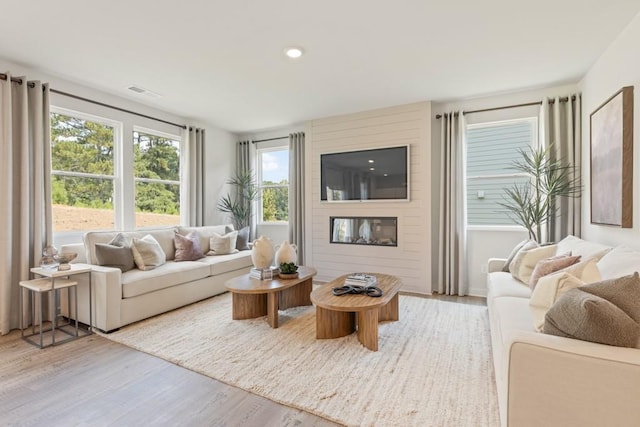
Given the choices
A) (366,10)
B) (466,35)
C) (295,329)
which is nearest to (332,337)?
(295,329)

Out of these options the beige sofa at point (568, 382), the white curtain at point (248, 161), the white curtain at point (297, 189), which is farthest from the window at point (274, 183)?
the beige sofa at point (568, 382)

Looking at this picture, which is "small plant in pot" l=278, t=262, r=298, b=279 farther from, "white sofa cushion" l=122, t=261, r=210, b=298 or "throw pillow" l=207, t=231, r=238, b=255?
"throw pillow" l=207, t=231, r=238, b=255

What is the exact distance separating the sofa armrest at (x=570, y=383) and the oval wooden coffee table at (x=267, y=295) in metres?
2.08

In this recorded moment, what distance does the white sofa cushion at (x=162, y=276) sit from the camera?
311 centimetres

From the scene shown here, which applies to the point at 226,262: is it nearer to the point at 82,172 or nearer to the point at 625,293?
the point at 82,172

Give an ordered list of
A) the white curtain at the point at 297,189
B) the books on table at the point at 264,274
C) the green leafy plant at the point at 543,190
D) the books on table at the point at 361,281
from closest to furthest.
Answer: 1. the books on table at the point at 361,281
2. the books on table at the point at 264,274
3. the green leafy plant at the point at 543,190
4. the white curtain at the point at 297,189

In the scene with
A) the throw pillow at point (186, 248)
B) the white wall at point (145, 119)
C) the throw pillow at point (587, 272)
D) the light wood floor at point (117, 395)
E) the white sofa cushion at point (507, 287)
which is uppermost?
the white wall at point (145, 119)

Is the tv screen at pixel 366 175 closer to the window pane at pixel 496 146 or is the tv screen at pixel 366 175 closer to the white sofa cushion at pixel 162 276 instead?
the window pane at pixel 496 146

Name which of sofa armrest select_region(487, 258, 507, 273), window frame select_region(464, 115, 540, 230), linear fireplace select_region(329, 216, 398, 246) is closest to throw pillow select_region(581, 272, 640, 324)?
sofa armrest select_region(487, 258, 507, 273)

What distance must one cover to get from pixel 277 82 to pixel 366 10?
154 centimetres

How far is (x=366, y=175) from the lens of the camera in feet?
15.3

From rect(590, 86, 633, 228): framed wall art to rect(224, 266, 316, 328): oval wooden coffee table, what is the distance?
2.78 m

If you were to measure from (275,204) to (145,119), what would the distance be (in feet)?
7.95

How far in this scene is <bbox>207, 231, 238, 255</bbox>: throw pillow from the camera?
4531 millimetres
